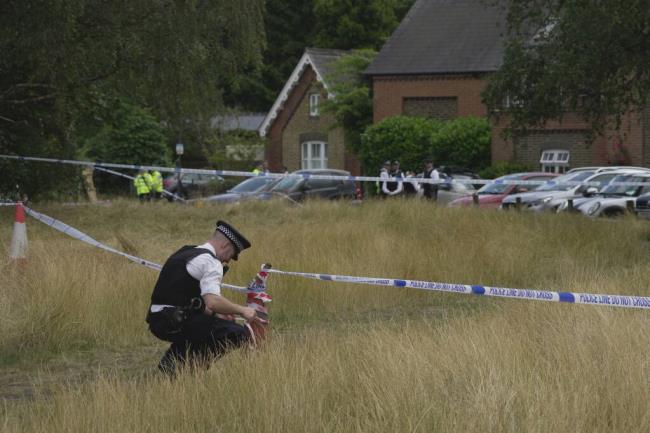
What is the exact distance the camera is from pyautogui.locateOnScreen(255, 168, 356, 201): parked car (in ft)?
104

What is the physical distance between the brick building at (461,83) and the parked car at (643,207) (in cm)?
1839

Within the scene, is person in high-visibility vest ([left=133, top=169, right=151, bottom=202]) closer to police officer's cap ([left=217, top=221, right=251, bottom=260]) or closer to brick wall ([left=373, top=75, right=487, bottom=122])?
brick wall ([left=373, top=75, right=487, bottom=122])

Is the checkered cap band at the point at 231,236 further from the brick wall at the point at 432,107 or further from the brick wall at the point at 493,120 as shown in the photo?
the brick wall at the point at 432,107

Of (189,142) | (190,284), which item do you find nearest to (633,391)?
(190,284)

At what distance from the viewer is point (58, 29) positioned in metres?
18.5

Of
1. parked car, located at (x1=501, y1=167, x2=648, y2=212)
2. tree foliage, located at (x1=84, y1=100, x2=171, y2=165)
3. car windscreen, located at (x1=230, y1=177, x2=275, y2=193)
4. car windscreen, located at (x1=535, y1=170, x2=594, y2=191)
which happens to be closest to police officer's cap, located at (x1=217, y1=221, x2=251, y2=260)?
parked car, located at (x1=501, y1=167, x2=648, y2=212)

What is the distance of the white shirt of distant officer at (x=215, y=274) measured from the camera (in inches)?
310

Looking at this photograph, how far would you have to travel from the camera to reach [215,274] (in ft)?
26.1

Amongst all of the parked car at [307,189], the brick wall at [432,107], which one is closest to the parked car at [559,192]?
the parked car at [307,189]

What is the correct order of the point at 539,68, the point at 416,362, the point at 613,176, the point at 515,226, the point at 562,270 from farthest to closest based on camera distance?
the point at 613,176 → the point at 539,68 → the point at 515,226 → the point at 562,270 → the point at 416,362

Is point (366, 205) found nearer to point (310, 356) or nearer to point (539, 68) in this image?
point (539, 68)

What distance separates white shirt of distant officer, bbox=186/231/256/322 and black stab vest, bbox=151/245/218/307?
0.06 metres

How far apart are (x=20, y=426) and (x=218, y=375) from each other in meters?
1.30

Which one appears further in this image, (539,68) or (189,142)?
(189,142)
